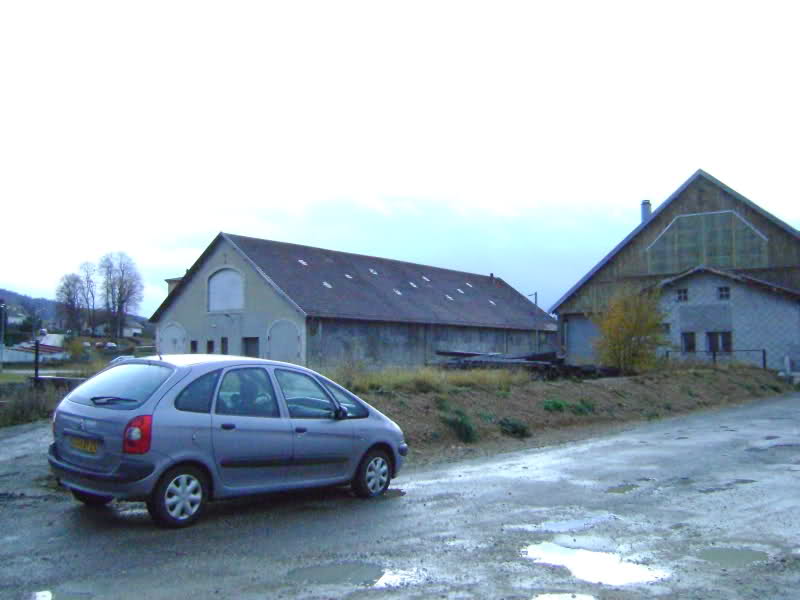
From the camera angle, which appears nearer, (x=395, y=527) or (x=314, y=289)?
(x=395, y=527)

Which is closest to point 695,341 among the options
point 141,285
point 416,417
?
point 416,417

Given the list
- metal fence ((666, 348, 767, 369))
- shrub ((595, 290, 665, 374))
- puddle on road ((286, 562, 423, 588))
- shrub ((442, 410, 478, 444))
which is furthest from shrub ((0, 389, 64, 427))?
metal fence ((666, 348, 767, 369))

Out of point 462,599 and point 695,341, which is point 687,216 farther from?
point 462,599

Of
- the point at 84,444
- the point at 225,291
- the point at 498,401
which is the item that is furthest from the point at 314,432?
the point at 225,291

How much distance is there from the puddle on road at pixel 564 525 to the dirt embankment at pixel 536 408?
180 inches

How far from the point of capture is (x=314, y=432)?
905 centimetres

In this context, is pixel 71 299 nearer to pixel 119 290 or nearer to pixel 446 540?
pixel 119 290

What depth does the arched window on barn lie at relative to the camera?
4281 cm

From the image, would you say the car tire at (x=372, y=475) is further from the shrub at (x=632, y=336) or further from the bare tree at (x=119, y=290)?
the bare tree at (x=119, y=290)

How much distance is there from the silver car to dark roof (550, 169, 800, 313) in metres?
35.8

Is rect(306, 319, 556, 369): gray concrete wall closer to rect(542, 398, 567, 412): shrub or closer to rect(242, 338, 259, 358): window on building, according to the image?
rect(242, 338, 259, 358): window on building

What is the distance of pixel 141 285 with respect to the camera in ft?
341

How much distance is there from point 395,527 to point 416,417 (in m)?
7.22

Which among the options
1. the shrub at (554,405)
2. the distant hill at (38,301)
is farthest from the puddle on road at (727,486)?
the distant hill at (38,301)
